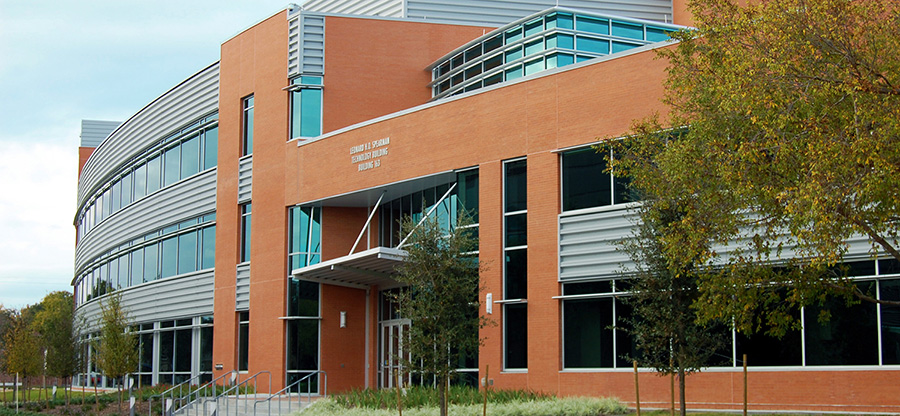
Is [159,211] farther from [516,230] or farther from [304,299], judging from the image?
[516,230]

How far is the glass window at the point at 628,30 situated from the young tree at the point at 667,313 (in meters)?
16.0

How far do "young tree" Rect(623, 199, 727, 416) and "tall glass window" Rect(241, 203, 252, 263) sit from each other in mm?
19891

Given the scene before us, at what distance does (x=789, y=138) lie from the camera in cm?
1434

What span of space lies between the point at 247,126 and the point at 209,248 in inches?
209

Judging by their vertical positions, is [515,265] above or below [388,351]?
above

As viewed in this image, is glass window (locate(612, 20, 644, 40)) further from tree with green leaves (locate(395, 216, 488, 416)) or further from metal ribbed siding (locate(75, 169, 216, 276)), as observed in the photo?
metal ribbed siding (locate(75, 169, 216, 276))

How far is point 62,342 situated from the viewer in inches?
1592

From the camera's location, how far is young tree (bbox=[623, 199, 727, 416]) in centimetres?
1747

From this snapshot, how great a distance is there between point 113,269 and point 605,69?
32.0 metres

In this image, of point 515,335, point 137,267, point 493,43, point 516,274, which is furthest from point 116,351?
point 493,43

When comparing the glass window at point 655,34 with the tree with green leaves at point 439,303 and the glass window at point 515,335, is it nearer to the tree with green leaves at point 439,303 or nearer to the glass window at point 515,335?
the glass window at point 515,335

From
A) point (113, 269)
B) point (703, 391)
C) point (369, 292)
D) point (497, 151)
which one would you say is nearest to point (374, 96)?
point (369, 292)

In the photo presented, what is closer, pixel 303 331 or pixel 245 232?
pixel 303 331

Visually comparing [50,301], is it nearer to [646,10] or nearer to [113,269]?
[113,269]
